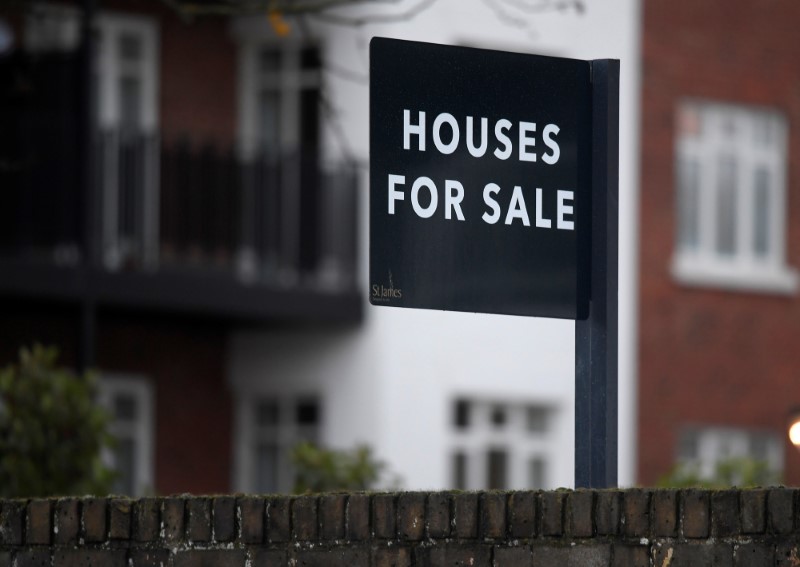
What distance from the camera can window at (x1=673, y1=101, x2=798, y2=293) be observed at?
20297 millimetres

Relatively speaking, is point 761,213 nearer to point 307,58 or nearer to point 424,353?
point 424,353

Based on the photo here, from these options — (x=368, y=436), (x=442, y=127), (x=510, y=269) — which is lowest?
(x=368, y=436)

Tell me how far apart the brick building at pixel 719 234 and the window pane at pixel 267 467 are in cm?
360

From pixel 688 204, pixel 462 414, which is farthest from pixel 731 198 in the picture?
pixel 462 414

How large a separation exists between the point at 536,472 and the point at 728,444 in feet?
7.94

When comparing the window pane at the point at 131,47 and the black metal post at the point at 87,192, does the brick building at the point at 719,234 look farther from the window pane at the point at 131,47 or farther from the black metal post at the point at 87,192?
the black metal post at the point at 87,192

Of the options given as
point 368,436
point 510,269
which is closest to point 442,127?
point 510,269

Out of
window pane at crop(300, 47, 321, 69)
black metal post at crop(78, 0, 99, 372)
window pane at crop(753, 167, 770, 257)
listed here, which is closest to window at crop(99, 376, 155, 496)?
black metal post at crop(78, 0, 99, 372)

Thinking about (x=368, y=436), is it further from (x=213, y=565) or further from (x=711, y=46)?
(x=213, y=565)

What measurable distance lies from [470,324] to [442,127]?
12853 millimetres

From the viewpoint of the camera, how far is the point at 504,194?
5.77m

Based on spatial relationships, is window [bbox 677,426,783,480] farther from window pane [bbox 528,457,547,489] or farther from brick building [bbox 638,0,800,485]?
window pane [bbox 528,457,547,489]

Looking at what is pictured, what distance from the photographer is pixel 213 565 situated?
5.71 metres

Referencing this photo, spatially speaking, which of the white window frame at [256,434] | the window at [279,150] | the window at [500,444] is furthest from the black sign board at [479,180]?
the white window frame at [256,434]
